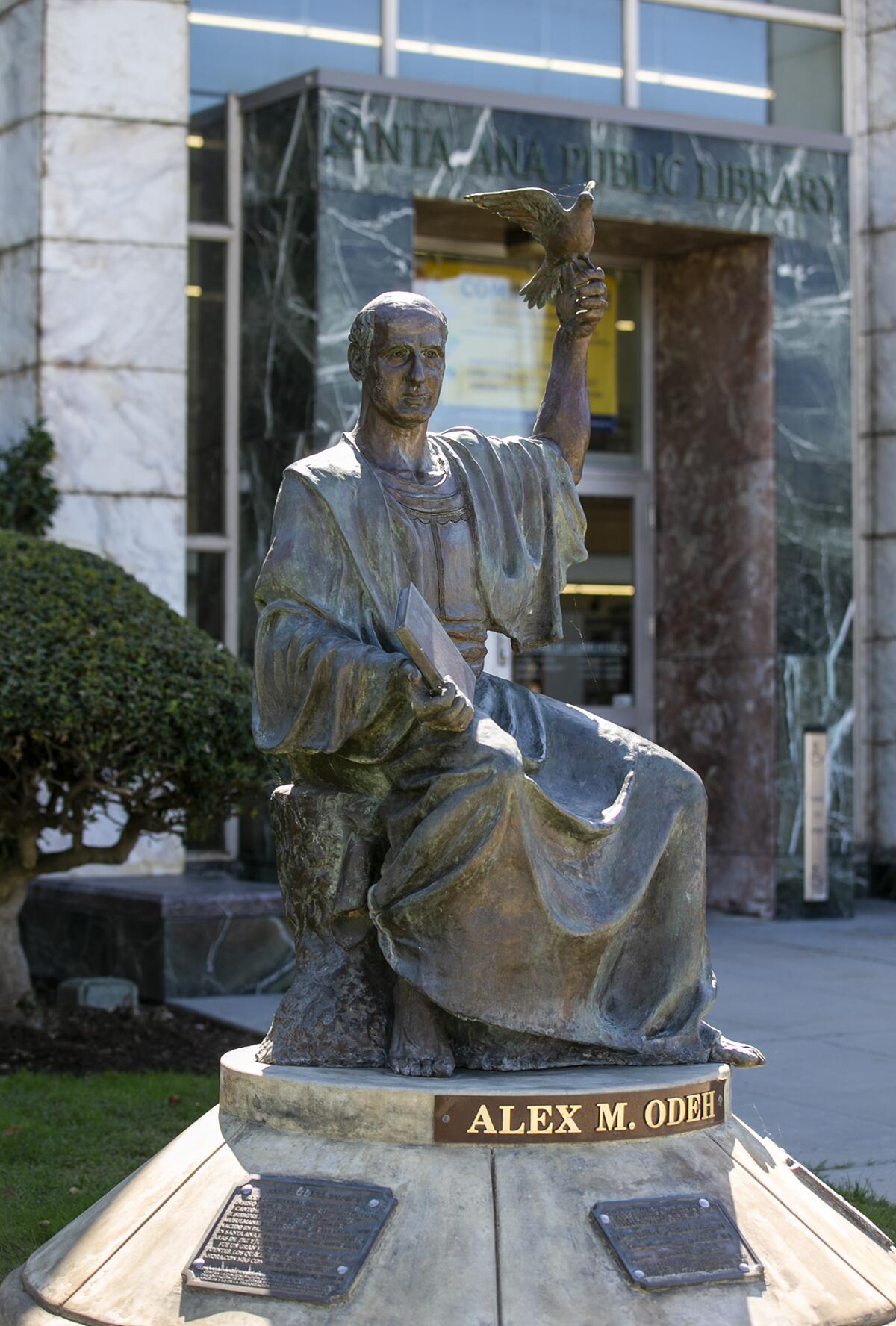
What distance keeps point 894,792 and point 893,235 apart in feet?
12.8

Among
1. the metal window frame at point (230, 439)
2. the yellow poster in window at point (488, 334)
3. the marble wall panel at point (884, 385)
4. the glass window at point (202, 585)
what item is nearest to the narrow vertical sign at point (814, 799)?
the marble wall panel at point (884, 385)

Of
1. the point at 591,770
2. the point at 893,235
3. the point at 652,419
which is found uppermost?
the point at 893,235

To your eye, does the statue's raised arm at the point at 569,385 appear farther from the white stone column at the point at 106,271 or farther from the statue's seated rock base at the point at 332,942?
the white stone column at the point at 106,271

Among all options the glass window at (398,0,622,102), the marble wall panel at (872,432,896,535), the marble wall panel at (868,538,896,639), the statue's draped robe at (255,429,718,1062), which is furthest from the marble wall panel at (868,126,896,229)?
the statue's draped robe at (255,429,718,1062)

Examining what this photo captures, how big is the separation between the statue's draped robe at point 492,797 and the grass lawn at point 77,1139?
57.1 inches

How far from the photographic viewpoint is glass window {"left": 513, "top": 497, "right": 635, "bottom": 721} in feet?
42.1

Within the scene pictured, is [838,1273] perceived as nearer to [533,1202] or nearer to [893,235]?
[533,1202]

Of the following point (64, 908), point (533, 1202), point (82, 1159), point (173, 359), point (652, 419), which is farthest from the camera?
point (652, 419)

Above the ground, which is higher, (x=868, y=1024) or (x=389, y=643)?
(x=389, y=643)

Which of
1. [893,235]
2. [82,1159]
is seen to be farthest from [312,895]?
[893,235]

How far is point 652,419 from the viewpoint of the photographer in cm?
1316

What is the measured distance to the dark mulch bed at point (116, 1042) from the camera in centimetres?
814

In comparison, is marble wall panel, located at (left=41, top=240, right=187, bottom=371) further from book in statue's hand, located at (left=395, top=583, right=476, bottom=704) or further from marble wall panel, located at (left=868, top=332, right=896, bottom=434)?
book in statue's hand, located at (left=395, top=583, right=476, bottom=704)

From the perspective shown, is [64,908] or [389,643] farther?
[64,908]
